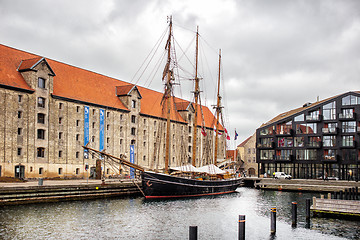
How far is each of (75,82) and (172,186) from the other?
30.5 metres

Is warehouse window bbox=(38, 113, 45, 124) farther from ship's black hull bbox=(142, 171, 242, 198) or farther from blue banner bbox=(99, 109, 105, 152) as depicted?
ship's black hull bbox=(142, 171, 242, 198)

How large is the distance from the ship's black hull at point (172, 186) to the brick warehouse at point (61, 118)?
11.8 feet

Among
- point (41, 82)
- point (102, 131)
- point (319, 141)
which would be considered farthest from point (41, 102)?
point (319, 141)

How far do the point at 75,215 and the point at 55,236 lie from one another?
313 inches

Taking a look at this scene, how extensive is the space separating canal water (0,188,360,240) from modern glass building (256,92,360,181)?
143ft

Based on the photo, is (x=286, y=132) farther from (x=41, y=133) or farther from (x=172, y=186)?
(x=41, y=133)

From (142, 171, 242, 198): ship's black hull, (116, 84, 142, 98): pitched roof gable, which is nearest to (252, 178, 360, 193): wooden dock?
(142, 171, 242, 198): ship's black hull

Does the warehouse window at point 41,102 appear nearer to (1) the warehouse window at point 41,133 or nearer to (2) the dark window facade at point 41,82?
(2) the dark window facade at point 41,82

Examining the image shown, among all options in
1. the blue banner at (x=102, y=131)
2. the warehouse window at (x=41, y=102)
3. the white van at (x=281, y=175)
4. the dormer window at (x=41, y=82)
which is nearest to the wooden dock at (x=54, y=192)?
the warehouse window at (x=41, y=102)

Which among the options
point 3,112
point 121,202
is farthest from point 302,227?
point 3,112

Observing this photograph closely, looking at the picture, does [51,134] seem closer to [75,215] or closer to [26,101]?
[26,101]

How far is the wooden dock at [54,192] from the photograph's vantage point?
3609cm

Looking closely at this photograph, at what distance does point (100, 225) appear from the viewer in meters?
29.0

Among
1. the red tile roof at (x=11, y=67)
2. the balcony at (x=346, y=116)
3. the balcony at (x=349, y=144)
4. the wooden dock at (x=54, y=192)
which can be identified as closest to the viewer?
the wooden dock at (x=54, y=192)
